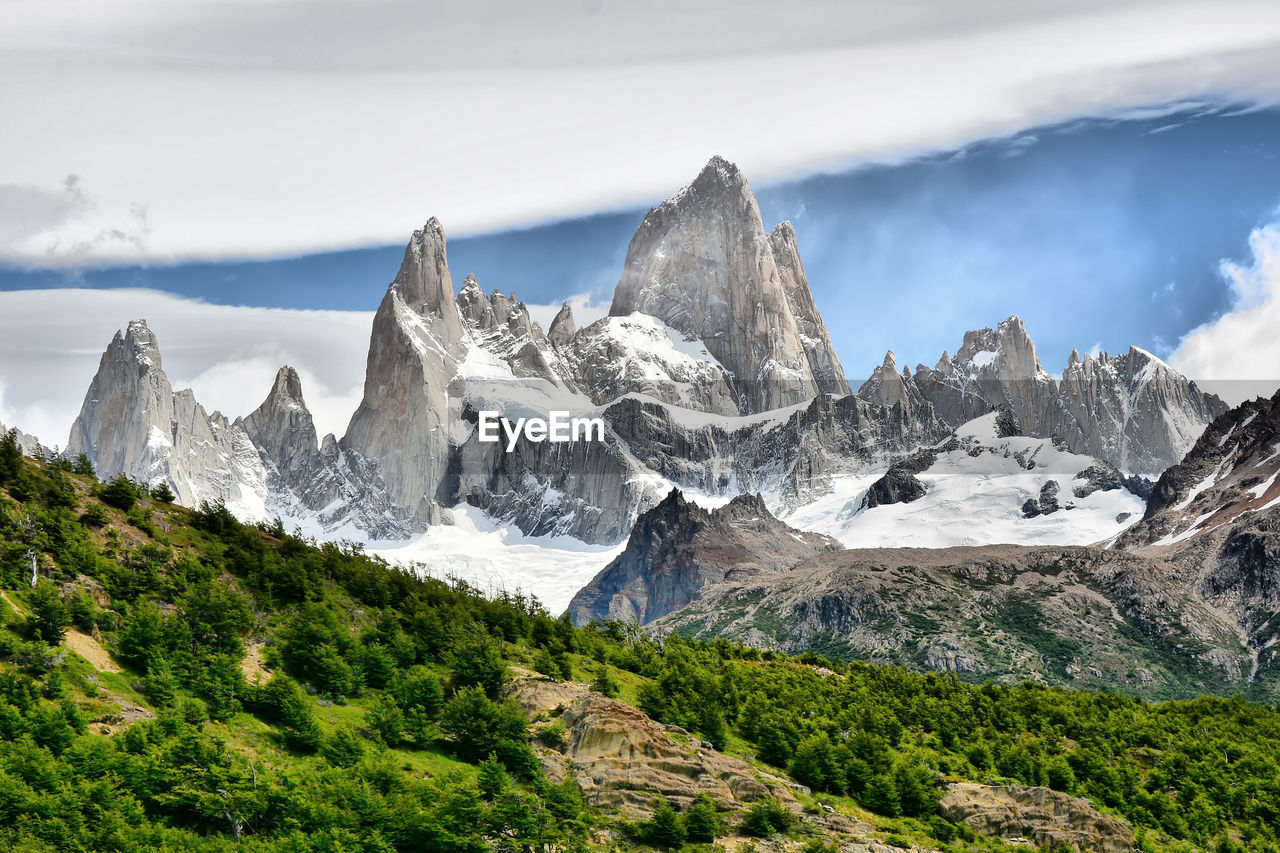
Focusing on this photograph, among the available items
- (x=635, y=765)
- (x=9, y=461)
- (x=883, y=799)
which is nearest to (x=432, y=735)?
(x=635, y=765)

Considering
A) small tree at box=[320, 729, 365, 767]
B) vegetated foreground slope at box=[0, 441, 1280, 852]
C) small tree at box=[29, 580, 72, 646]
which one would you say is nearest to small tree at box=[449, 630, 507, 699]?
vegetated foreground slope at box=[0, 441, 1280, 852]

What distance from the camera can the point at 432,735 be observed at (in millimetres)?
→ 83438

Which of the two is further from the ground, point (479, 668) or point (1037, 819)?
point (479, 668)

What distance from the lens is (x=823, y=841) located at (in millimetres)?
76188

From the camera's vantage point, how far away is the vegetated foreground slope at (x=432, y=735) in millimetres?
67000

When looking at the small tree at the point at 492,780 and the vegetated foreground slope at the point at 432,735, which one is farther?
the small tree at the point at 492,780

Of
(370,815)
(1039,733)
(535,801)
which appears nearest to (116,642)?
(370,815)

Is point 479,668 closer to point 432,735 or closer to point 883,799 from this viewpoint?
point 432,735

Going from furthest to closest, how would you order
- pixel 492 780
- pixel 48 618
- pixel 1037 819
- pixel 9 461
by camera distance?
1. pixel 9 461
2. pixel 1037 819
3. pixel 48 618
4. pixel 492 780

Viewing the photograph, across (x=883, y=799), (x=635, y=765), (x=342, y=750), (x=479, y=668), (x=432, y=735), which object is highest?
(x=479, y=668)

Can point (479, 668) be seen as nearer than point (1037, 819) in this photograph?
No

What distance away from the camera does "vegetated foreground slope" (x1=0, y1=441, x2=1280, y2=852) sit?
67000 mm

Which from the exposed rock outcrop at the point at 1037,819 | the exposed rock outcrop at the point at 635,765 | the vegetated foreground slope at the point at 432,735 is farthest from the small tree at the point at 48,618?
the exposed rock outcrop at the point at 1037,819

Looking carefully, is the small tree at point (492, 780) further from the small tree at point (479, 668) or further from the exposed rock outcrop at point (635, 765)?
the small tree at point (479, 668)
